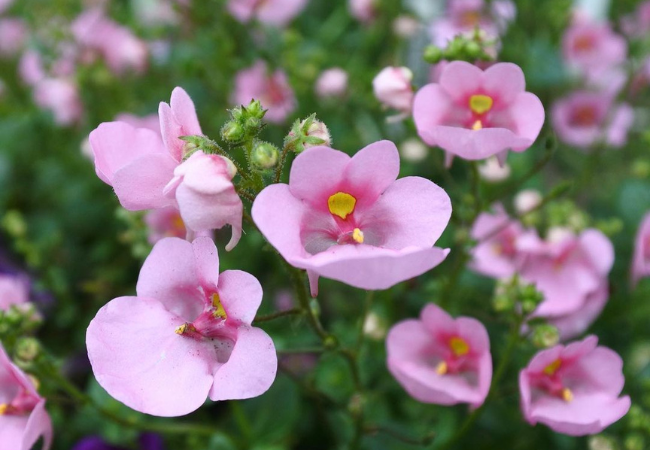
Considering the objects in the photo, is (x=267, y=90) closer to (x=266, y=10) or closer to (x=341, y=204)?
(x=266, y=10)

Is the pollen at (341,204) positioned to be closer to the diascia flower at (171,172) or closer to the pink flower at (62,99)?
the diascia flower at (171,172)

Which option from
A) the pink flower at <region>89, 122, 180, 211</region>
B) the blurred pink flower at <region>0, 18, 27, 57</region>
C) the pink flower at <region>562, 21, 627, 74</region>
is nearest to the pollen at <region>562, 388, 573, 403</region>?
the pink flower at <region>89, 122, 180, 211</region>

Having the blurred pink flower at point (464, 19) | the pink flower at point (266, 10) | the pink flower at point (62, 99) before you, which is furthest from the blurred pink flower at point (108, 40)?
the blurred pink flower at point (464, 19)

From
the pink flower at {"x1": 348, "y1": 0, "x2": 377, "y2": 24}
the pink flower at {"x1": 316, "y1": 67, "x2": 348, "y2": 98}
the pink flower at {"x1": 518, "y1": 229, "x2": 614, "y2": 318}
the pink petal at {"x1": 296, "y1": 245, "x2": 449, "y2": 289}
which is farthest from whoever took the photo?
the pink flower at {"x1": 348, "y1": 0, "x2": 377, "y2": 24}

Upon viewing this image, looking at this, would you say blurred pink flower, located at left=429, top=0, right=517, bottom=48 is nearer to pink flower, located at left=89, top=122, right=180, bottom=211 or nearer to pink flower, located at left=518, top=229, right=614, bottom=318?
pink flower, located at left=518, top=229, right=614, bottom=318

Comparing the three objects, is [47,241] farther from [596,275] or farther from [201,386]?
[596,275]

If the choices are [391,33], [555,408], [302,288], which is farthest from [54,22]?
[555,408]
